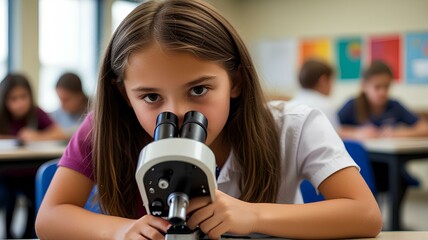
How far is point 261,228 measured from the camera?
32.4 inches

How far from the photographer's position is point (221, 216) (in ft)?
2.47

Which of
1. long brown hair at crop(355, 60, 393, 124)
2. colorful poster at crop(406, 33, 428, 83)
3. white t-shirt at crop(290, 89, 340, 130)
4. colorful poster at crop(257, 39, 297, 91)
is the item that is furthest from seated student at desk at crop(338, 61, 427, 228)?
colorful poster at crop(257, 39, 297, 91)

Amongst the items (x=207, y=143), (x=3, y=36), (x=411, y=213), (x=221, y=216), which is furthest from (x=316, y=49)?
(x=221, y=216)

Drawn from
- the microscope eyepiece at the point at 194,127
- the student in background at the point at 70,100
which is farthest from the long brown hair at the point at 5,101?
the microscope eyepiece at the point at 194,127

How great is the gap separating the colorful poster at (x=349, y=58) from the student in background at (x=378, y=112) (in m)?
2.01

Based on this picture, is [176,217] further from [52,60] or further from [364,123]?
[52,60]

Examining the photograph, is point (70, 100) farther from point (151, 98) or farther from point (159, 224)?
point (159, 224)

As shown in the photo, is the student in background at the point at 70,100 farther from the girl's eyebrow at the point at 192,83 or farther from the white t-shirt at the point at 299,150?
the girl's eyebrow at the point at 192,83

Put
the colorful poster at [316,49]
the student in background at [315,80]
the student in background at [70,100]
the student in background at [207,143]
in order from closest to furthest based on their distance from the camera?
the student in background at [207,143] < the student in background at [315,80] < the student in background at [70,100] < the colorful poster at [316,49]

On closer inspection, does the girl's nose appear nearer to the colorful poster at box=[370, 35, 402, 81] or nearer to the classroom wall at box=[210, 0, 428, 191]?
the classroom wall at box=[210, 0, 428, 191]

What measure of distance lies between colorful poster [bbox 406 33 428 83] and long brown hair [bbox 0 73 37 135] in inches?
160

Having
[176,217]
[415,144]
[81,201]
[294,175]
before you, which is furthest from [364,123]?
[176,217]

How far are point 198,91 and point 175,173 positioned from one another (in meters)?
0.25

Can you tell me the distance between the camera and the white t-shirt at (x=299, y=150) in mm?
1031
